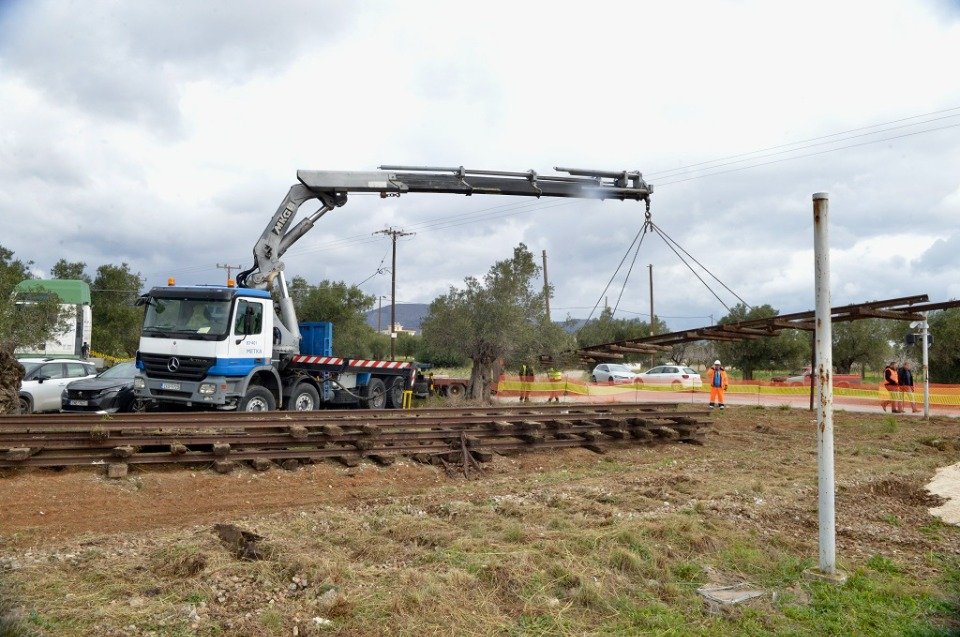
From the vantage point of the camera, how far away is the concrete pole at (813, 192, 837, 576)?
19.1 feet

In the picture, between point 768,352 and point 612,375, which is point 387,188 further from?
point 768,352

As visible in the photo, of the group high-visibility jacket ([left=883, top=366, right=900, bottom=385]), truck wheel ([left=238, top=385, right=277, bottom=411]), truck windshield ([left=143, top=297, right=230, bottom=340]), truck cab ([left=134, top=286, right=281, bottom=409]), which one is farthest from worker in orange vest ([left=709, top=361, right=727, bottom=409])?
truck windshield ([left=143, top=297, right=230, bottom=340])

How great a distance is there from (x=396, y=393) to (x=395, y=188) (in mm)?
5374

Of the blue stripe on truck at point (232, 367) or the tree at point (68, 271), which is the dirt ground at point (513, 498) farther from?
the tree at point (68, 271)

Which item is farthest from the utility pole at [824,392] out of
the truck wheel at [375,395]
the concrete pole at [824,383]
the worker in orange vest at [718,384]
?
the worker in orange vest at [718,384]

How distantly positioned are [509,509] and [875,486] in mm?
5235

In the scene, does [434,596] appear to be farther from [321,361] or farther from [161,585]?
[321,361]

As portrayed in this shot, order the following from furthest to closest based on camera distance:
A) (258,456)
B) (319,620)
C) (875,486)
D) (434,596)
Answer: (258,456) < (875,486) < (434,596) < (319,620)

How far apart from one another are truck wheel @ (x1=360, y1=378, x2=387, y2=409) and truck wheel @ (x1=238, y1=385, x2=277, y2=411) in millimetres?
3535

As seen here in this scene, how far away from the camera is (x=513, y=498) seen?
8.64 metres

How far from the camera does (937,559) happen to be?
6.54m

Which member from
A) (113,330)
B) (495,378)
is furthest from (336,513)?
(113,330)

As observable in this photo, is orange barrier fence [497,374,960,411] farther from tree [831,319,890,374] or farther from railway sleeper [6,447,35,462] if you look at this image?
railway sleeper [6,447,35,462]

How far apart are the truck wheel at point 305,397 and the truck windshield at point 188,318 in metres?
2.69
